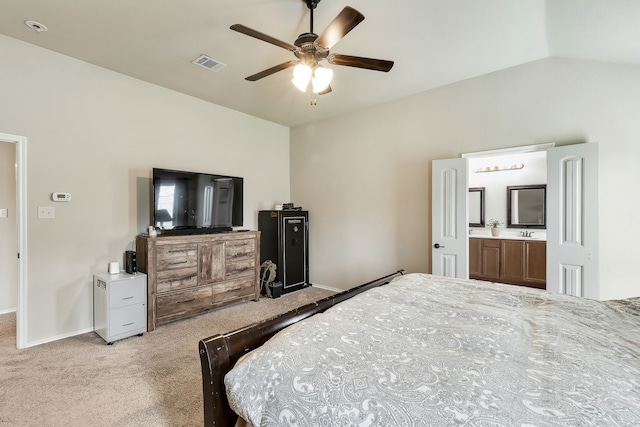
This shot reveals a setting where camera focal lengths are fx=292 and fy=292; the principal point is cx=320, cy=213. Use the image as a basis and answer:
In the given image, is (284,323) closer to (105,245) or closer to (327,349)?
(327,349)

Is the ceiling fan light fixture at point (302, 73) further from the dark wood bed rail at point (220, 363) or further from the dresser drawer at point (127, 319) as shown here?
the dresser drawer at point (127, 319)

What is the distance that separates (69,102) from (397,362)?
12.9ft

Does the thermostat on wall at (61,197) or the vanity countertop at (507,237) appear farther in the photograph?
the vanity countertop at (507,237)

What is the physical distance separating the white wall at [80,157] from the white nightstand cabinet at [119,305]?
0.24m

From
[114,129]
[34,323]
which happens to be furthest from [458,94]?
[34,323]

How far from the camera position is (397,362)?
1.09 m

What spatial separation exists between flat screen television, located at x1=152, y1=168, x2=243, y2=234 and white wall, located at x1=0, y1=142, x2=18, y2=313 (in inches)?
83.7

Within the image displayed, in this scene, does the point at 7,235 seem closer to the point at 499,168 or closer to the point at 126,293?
the point at 126,293

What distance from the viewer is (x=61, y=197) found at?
9.86 feet

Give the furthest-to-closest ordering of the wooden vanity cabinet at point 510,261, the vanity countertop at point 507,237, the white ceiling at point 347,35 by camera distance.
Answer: the vanity countertop at point 507,237 → the wooden vanity cabinet at point 510,261 → the white ceiling at point 347,35

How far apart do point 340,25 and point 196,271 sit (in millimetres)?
3078

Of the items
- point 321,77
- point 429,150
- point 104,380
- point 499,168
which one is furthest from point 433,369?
point 499,168

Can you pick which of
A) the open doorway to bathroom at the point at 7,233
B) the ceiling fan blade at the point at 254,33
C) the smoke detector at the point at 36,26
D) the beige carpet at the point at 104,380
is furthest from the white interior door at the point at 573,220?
the open doorway to bathroom at the point at 7,233

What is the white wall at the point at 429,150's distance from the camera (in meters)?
2.81
